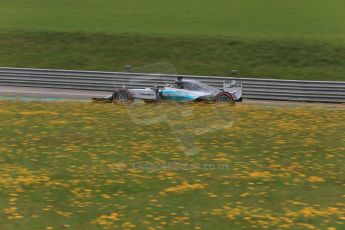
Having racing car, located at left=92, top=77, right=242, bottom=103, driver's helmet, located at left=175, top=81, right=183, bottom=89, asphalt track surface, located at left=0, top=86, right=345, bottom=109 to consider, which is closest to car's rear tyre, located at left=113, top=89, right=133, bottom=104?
racing car, located at left=92, top=77, right=242, bottom=103

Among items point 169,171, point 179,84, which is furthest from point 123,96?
point 169,171

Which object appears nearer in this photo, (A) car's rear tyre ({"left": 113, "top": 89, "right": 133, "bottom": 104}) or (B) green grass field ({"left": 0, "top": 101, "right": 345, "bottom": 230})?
(B) green grass field ({"left": 0, "top": 101, "right": 345, "bottom": 230})

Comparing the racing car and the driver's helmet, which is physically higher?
the driver's helmet

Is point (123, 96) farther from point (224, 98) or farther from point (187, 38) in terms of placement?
point (187, 38)

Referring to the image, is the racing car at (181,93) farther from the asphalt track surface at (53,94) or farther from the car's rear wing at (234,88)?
the asphalt track surface at (53,94)

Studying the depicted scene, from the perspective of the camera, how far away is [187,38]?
2425cm

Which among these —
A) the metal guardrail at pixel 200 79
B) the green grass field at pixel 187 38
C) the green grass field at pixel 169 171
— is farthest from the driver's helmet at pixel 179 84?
the green grass field at pixel 187 38

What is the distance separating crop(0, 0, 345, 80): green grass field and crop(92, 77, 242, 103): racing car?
4.82 metres

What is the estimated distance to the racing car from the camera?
51.2 feet

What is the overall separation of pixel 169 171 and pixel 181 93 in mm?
8591

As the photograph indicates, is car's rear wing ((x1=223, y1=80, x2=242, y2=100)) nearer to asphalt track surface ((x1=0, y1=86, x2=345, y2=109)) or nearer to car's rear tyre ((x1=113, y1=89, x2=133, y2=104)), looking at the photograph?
asphalt track surface ((x1=0, y1=86, x2=345, y2=109))

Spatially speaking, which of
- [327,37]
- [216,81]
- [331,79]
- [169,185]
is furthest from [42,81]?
[169,185]

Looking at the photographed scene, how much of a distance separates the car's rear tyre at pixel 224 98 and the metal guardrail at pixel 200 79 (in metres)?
2.84

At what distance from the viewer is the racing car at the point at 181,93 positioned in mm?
15602
